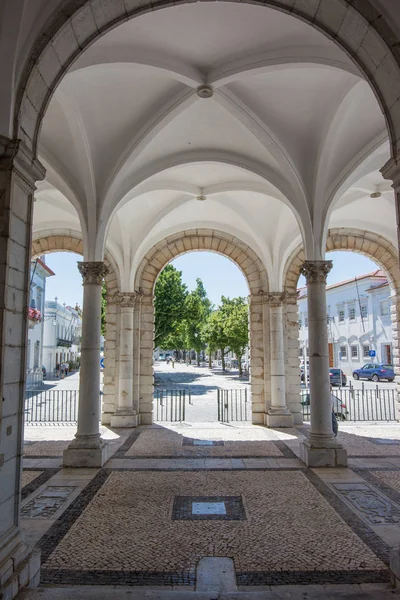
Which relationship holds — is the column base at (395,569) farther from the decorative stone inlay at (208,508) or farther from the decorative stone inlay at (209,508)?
the decorative stone inlay at (208,508)

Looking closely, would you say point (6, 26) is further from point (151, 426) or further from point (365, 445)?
point (151, 426)

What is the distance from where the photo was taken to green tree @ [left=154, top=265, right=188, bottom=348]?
23625 mm

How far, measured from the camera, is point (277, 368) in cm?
1207

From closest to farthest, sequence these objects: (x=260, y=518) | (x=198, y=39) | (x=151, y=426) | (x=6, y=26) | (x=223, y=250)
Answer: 1. (x=6, y=26)
2. (x=260, y=518)
3. (x=198, y=39)
4. (x=151, y=426)
5. (x=223, y=250)

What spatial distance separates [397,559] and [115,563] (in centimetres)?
257

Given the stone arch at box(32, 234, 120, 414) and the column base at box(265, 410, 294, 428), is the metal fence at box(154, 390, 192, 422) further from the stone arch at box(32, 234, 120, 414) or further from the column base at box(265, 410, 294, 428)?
the column base at box(265, 410, 294, 428)

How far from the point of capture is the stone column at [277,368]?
38.7 feet

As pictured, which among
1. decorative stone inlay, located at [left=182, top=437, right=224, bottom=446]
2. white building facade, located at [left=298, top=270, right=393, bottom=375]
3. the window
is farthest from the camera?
white building facade, located at [left=298, top=270, right=393, bottom=375]

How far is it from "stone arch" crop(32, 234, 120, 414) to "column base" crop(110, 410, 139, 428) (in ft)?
1.73

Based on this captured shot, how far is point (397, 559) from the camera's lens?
10.9 feet

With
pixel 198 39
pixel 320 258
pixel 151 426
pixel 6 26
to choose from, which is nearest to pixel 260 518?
pixel 320 258

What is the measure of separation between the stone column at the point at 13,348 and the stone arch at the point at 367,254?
1051 centimetres

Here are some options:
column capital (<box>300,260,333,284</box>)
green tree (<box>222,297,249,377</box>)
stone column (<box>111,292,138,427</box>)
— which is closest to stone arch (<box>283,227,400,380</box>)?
column capital (<box>300,260,333,284</box>)

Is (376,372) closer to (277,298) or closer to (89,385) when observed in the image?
(277,298)
